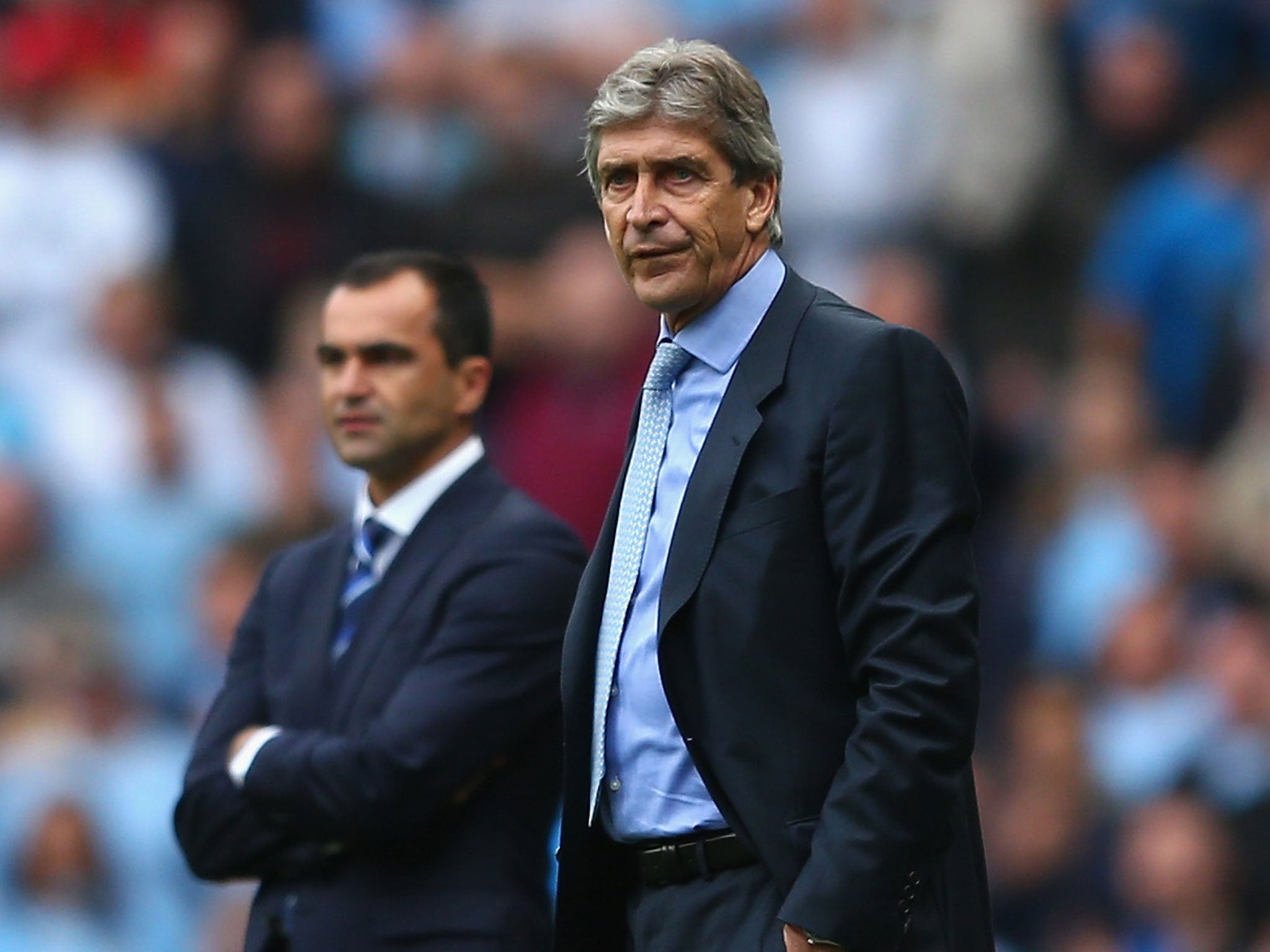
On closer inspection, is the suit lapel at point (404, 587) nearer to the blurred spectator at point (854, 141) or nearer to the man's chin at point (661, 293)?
the man's chin at point (661, 293)

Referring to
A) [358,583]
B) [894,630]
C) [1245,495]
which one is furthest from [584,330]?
[894,630]

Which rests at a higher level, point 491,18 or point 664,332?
point 491,18

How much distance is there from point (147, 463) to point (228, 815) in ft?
15.6

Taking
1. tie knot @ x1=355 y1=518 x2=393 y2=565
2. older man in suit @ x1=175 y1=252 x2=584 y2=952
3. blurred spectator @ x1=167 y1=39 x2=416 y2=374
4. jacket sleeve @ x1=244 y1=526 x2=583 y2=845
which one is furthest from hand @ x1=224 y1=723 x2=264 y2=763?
blurred spectator @ x1=167 y1=39 x2=416 y2=374

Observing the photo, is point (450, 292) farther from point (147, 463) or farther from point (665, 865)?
point (147, 463)

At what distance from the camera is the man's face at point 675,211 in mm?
3766

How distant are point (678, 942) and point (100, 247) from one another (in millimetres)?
6682

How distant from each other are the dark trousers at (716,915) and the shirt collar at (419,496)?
1245 mm

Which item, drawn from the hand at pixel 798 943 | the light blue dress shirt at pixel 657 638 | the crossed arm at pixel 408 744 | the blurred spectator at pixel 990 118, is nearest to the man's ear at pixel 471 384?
the crossed arm at pixel 408 744

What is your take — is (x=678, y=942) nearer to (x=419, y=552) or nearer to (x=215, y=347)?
(x=419, y=552)

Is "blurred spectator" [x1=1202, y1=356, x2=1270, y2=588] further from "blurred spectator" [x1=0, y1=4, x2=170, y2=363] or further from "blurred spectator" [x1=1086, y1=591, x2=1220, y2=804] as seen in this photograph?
"blurred spectator" [x1=0, y1=4, x2=170, y2=363]

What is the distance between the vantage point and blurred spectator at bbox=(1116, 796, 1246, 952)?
24.1 feet

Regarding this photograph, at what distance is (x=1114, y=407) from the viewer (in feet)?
30.5

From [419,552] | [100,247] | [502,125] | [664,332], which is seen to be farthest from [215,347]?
[664,332]
